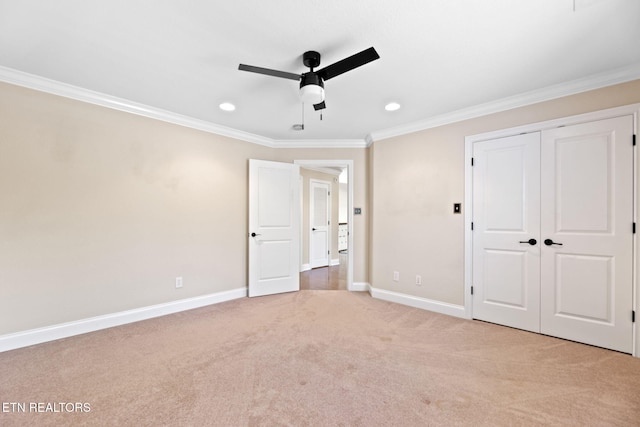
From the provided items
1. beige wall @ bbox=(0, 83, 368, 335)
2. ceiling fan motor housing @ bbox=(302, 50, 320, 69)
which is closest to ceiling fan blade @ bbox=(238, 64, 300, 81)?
ceiling fan motor housing @ bbox=(302, 50, 320, 69)

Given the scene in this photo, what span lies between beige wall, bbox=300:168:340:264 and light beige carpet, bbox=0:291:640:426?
10.9 ft

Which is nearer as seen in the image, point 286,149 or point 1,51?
point 1,51

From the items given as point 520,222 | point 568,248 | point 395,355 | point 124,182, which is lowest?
point 395,355

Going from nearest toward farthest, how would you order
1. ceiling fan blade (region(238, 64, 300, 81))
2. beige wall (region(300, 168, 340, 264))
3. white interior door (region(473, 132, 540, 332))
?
ceiling fan blade (region(238, 64, 300, 81)) < white interior door (region(473, 132, 540, 332)) < beige wall (region(300, 168, 340, 264))

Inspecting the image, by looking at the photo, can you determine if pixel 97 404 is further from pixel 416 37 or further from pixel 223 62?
pixel 416 37

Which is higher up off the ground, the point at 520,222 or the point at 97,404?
the point at 520,222

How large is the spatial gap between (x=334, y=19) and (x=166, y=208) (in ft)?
9.35

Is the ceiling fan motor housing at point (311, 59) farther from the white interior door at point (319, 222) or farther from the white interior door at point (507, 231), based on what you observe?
the white interior door at point (319, 222)

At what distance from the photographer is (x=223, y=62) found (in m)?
2.30

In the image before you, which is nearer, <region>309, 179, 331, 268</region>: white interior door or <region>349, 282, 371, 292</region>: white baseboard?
<region>349, 282, 371, 292</region>: white baseboard

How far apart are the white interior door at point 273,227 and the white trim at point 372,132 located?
59cm

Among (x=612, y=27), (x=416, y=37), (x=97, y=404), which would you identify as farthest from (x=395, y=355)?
(x=612, y=27)

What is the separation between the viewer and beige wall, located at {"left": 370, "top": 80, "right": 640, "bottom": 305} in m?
3.38

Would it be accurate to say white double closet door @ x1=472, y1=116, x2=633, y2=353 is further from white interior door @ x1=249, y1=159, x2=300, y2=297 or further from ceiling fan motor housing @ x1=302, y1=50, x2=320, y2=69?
white interior door @ x1=249, y1=159, x2=300, y2=297
